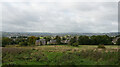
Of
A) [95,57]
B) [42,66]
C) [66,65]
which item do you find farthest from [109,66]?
[42,66]

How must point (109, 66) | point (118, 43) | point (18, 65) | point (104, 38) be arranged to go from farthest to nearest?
1. point (104, 38)
2. point (118, 43)
3. point (18, 65)
4. point (109, 66)

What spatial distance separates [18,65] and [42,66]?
84.6 inches

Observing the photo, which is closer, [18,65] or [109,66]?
[109,66]

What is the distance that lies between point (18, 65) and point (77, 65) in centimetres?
506

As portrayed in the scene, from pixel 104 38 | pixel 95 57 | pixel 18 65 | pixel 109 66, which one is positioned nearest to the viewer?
pixel 109 66

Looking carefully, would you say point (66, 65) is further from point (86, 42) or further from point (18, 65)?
point (86, 42)

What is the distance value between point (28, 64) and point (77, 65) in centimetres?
431

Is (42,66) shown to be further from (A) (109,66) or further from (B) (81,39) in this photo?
(B) (81,39)

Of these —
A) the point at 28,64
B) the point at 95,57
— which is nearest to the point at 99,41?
the point at 95,57

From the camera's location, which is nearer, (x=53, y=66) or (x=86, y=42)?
(x=53, y=66)

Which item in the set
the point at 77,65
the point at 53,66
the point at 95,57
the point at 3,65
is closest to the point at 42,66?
the point at 53,66

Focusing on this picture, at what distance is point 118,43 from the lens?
24688mm

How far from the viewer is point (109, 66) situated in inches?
276

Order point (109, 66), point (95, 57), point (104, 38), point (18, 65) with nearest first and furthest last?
point (109, 66), point (18, 65), point (95, 57), point (104, 38)
